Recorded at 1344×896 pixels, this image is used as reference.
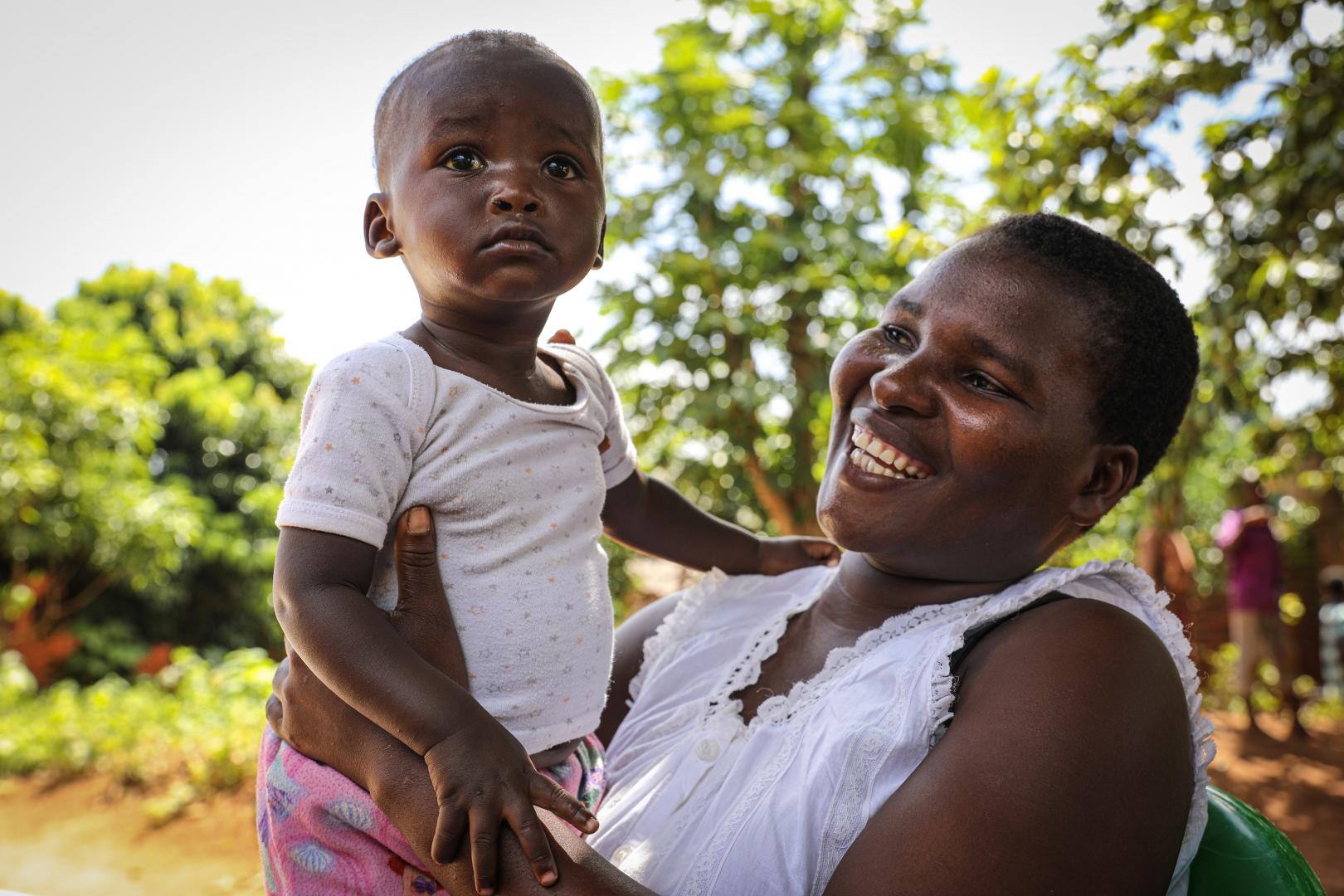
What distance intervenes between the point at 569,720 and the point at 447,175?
82 centimetres

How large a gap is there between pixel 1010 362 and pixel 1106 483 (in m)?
0.30

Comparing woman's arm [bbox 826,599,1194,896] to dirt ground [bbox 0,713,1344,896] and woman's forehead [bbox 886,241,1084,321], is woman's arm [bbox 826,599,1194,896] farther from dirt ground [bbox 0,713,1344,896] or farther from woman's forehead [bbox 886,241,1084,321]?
dirt ground [bbox 0,713,1344,896]

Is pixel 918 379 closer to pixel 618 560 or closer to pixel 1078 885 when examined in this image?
pixel 1078 885

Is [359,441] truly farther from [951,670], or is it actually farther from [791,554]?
[791,554]

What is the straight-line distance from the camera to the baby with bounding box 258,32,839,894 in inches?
48.4

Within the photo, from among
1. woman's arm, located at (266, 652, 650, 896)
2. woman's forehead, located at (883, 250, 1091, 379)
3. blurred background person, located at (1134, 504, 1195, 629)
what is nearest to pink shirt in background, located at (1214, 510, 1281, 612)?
blurred background person, located at (1134, 504, 1195, 629)

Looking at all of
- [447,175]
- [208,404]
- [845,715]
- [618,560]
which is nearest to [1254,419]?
[618,560]

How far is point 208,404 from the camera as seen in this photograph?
1166cm

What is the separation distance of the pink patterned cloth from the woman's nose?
0.95m

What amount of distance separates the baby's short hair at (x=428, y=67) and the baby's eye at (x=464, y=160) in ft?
0.46

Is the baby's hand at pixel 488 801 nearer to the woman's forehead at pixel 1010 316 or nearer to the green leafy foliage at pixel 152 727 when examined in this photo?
the woman's forehead at pixel 1010 316

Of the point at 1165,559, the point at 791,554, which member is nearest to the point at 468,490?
the point at 791,554

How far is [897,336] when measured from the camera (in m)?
1.76

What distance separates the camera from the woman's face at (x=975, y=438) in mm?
1557
